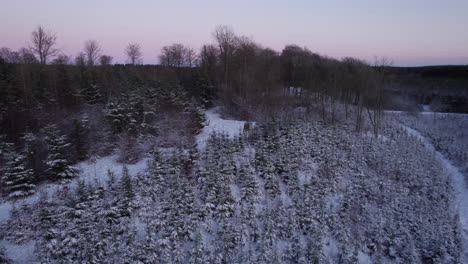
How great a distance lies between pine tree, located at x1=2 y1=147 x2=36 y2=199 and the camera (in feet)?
39.9

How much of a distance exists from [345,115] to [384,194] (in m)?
19.8

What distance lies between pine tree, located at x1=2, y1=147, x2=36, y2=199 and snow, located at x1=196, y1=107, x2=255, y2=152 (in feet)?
27.5

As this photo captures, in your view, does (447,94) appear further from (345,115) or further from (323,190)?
(323,190)

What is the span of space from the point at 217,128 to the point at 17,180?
1312cm

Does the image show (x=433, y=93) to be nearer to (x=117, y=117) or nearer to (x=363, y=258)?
(x=363, y=258)

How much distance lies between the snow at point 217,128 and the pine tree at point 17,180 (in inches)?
329

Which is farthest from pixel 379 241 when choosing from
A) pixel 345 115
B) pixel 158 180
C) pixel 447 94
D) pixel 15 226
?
pixel 447 94

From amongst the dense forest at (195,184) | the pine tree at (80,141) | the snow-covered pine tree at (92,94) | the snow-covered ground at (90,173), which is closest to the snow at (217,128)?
the dense forest at (195,184)

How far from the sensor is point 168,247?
33.2ft

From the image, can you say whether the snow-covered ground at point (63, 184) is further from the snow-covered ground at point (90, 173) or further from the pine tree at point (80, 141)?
the pine tree at point (80, 141)

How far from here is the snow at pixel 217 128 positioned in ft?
63.9

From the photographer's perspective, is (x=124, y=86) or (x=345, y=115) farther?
(x=345, y=115)

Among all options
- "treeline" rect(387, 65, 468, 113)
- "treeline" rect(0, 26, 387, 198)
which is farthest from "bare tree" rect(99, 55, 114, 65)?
"treeline" rect(387, 65, 468, 113)

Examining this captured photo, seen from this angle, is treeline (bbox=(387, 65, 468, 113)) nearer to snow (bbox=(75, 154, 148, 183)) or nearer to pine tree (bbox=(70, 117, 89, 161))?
snow (bbox=(75, 154, 148, 183))
